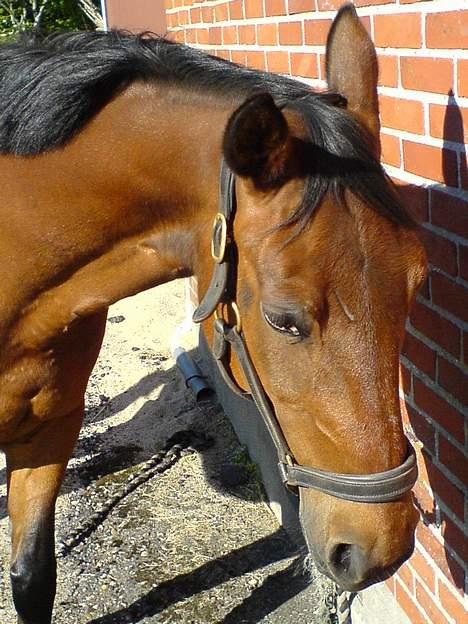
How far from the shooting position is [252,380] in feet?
5.78

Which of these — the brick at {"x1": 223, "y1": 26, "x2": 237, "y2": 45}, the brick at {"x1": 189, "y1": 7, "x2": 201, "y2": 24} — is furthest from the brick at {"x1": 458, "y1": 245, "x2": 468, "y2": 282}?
the brick at {"x1": 189, "y1": 7, "x2": 201, "y2": 24}

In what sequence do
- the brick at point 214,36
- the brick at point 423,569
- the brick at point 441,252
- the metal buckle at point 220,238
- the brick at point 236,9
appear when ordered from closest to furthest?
the metal buckle at point 220,238
the brick at point 441,252
the brick at point 423,569
the brick at point 236,9
the brick at point 214,36

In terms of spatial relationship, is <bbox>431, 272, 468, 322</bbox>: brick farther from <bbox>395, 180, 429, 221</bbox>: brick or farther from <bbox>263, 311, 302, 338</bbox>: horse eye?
<bbox>263, 311, 302, 338</bbox>: horse eye

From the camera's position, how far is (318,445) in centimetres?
167

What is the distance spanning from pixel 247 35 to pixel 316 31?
0.82 m

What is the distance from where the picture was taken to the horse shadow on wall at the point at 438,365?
1952 mm

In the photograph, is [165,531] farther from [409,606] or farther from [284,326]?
[284,326]

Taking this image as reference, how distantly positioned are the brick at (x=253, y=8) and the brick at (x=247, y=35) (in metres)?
0.05

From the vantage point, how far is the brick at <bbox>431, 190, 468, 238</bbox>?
1.92 m

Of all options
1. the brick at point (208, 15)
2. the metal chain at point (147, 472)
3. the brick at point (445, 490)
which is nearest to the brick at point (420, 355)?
the brick at point (445, 490)

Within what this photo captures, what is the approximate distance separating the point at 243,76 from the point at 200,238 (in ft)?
1.33

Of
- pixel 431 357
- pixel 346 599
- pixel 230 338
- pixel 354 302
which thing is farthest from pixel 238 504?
pixel 354 302

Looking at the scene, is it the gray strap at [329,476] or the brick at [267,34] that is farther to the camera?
the brick at [267,34]

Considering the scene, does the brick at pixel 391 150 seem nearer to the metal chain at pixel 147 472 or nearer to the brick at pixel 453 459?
the brick at pixel 453 459
